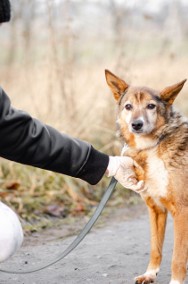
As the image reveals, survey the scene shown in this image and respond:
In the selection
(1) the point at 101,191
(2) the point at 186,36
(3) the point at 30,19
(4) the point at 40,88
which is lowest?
(2) the point at 186,36

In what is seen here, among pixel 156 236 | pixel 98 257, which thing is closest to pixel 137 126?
pixel 156 236

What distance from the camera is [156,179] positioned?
4.14m

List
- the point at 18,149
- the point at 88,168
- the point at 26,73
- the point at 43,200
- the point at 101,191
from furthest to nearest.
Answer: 1. the point at 26,73
2. the point at 101,191
3. the point at 43,200
4. the point at 88,168
5. the point at 18,149

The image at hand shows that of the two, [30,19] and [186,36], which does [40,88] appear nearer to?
[30,19]

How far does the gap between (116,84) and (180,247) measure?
132 centimetres

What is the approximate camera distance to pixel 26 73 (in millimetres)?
8852

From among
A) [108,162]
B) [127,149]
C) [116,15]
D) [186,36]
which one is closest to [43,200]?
[127,149]

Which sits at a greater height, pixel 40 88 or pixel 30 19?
pixel 30 19

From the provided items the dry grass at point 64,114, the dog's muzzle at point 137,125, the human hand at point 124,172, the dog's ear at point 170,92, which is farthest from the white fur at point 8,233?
the dry grass at point 64,114

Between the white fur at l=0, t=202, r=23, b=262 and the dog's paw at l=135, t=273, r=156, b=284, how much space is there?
1.10 metres

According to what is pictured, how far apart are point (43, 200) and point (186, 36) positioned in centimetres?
1392

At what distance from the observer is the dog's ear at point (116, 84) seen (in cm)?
452

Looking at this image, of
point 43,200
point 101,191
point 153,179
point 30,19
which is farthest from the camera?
point 30,19

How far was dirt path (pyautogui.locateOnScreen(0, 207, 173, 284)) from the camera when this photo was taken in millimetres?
4293
